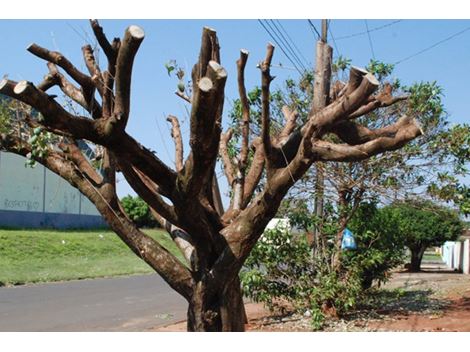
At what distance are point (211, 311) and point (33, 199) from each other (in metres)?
34.1

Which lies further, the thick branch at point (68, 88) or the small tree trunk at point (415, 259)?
the small tree trunk at point (415, 259)

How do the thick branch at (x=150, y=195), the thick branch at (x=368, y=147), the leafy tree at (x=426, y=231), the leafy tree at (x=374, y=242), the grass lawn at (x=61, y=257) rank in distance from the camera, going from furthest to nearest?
the leafy tree at (x=426, y=231) → the grass lawn at (x=61, y=257) → the leafy tree at (x=374, y=242) → the thick branch at (x=150, y=195) → the thick branch at (x=368, y=147)

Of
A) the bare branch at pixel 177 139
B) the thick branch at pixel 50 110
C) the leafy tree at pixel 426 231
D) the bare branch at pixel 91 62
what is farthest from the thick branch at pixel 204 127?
the leafy tree at pixel 426 231

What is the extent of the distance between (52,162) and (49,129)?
1232 millimetres

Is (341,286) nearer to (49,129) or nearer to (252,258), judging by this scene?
(252,258)

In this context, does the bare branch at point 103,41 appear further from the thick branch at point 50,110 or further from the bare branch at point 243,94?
the bare branch at point 243,94

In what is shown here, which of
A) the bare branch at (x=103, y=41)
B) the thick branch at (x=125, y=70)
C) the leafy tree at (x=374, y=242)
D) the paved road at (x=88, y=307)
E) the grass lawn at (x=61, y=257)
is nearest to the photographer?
the thick branch at (x=125, y=70)

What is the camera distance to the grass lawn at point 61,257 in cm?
2405

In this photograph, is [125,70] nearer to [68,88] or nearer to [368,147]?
[68,88]

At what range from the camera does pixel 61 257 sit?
3048 cm

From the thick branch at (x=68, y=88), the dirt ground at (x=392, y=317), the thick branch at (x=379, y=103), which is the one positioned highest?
the thick branch at (x=68, y=88)

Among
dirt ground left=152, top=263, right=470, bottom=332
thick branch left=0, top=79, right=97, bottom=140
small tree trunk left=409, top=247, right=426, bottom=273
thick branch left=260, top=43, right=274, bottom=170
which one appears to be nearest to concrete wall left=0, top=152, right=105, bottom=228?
small tree trunk left=409, top=247, right=426, bottom=273

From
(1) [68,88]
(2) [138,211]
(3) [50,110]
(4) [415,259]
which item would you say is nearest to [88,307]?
(1) [68,88]

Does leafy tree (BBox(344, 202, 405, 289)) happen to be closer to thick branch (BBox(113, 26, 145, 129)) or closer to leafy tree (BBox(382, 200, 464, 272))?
thick branch (BBox(113, 26, 145, 129))
